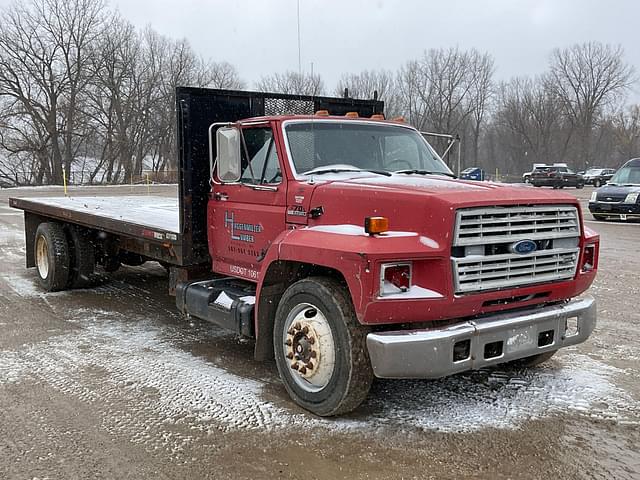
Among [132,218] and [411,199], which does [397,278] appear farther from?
[132,218]

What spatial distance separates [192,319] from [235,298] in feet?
6.67

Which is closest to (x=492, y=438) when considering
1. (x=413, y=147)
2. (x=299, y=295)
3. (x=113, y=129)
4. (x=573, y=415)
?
(x=573, y=415)

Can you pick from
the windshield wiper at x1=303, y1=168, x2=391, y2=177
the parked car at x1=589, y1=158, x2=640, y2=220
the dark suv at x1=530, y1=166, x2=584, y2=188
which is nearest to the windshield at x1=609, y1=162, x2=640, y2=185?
the parked car at x1=589, y1=158, x2=640, y2=220

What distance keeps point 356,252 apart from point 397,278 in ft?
1.03

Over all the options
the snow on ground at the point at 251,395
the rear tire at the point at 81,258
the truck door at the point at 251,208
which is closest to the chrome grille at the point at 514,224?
the snow on ground at the point at 251,395

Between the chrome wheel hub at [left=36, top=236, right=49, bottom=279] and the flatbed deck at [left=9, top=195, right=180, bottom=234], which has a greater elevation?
the flatbed deck at [left=9, top=195, right=180, bottom=234]

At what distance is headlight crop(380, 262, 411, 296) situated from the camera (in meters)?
3.82

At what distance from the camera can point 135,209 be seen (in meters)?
8.49

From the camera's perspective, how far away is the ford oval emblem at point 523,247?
161 inches

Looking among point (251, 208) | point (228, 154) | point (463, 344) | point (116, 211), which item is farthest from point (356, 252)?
point (116, 211)

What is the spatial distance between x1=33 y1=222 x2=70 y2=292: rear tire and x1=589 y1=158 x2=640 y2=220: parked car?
1541 cm

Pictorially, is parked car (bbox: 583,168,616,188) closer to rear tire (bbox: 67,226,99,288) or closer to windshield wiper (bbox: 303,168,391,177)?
rear tire (bbox: 67,226,99,288)

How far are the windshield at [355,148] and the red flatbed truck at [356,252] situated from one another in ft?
0.05

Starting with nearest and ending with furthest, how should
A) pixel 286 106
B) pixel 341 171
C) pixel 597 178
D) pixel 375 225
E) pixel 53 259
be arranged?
1. pixel 375 225
2. pixel 341 171
3. pixel 286 106
4. pixel 53 259
5. pixel 597 178
